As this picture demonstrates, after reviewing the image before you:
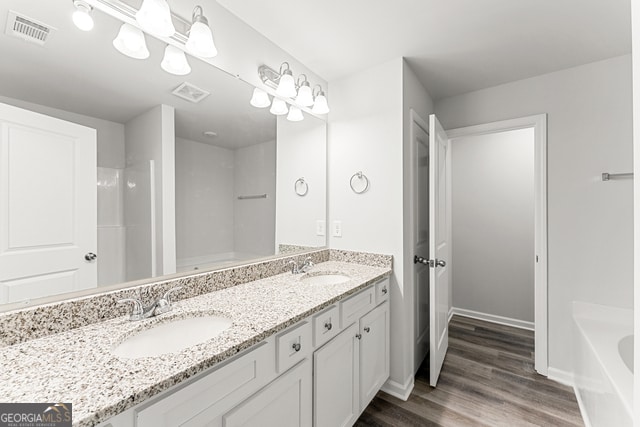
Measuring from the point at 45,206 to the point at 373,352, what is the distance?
1713 millimetres

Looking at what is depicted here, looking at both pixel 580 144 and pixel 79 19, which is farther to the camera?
pixel 580 144

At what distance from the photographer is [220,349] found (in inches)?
32.0

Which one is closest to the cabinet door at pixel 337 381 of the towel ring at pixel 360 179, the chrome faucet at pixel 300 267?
the chrome faucet at pixel 300 267

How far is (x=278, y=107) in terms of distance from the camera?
1.82 m

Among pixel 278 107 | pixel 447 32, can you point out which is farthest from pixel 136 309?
pixel 447 32

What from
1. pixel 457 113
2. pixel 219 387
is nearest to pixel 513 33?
pixel 457 113

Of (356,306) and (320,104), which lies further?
(320,104)

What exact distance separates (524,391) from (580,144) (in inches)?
72.6

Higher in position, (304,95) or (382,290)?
(304,95)

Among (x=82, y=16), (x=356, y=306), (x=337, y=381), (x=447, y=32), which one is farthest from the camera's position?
(x=447, y=32)

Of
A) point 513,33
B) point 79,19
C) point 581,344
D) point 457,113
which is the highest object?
point 513,33

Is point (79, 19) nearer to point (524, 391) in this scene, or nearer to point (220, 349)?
point (220, 349)

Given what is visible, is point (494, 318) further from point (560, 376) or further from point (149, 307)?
point (149, 307)
